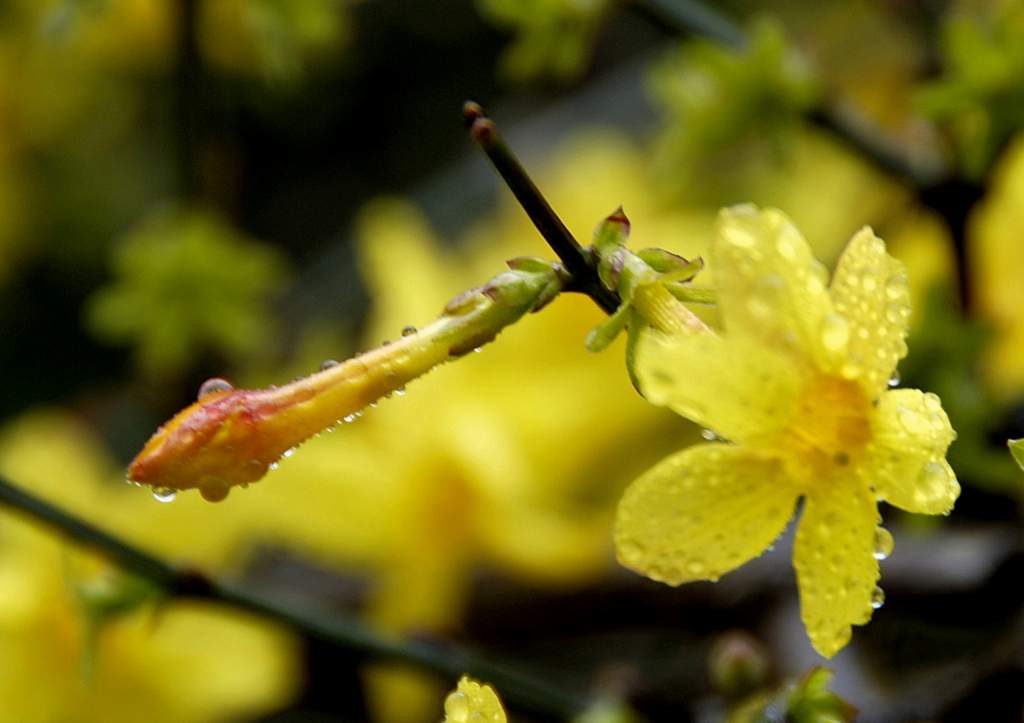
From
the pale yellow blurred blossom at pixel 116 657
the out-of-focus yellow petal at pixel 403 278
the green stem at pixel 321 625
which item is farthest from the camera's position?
the out-of-focus yellow petal at pixel 403 278

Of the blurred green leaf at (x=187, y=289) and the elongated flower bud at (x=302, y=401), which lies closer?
the elongated flower bud at (x=302, y=401)

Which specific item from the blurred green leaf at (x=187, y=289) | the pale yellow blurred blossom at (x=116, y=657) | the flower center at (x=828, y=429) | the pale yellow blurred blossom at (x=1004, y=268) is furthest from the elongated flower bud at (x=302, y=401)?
the blurred green leaf at (x=187, y=289)

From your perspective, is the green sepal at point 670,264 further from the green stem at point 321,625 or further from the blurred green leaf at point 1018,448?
the green stem at point 321,625

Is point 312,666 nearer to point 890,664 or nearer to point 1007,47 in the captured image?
point 890,664

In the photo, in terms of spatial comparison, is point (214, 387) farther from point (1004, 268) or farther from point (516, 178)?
point (1004, 268)

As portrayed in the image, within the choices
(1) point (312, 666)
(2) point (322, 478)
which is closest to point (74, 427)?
(1) point (312, 666)

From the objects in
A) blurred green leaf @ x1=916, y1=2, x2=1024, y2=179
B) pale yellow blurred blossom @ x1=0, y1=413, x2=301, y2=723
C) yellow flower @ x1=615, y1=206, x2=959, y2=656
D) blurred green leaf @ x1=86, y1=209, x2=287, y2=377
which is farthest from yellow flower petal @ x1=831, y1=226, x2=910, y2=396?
blurred green leaf @ x1=86, y1=209, x2=287, y2=377
